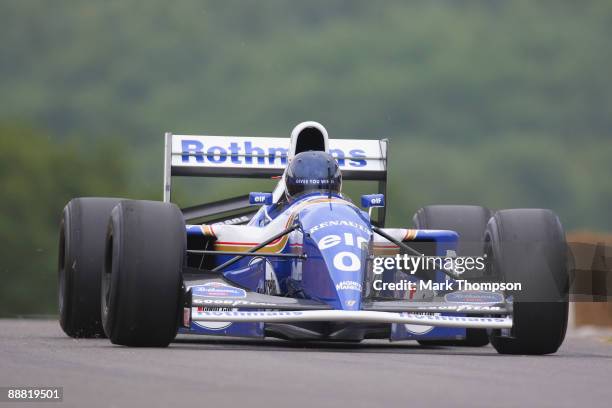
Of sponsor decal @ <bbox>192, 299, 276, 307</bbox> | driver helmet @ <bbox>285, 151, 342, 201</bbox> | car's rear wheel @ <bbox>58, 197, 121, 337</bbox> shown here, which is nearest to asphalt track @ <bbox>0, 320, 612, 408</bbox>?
sponsor decal @ <bbox>192, 299, 276, 307</bbox>

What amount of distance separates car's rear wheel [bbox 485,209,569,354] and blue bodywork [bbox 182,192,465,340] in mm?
797

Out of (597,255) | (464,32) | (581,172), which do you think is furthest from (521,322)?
(464,32)

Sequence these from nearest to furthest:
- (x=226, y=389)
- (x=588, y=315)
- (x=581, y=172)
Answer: (x=226, y=389)
(x=588, y=315)
(x=581, y=172)

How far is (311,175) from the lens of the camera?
554 inches

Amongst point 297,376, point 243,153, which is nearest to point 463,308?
point 297,376

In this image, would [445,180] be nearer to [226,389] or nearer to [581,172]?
[581,172]

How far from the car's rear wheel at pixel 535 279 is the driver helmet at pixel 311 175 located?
6.16 ft

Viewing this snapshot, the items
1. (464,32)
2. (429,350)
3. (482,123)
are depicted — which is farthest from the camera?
(464,32)

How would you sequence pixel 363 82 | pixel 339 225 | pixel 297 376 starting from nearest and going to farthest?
pixel 297 376
pixel 339 225
pixel 363 82

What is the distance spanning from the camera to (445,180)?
101 metres

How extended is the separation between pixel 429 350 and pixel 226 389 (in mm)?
5387

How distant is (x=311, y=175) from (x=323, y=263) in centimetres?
180

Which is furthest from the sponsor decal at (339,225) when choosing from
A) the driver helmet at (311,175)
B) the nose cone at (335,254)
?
the driver helmet at (311,175)

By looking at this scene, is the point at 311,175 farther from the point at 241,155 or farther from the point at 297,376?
the point at 297,376
